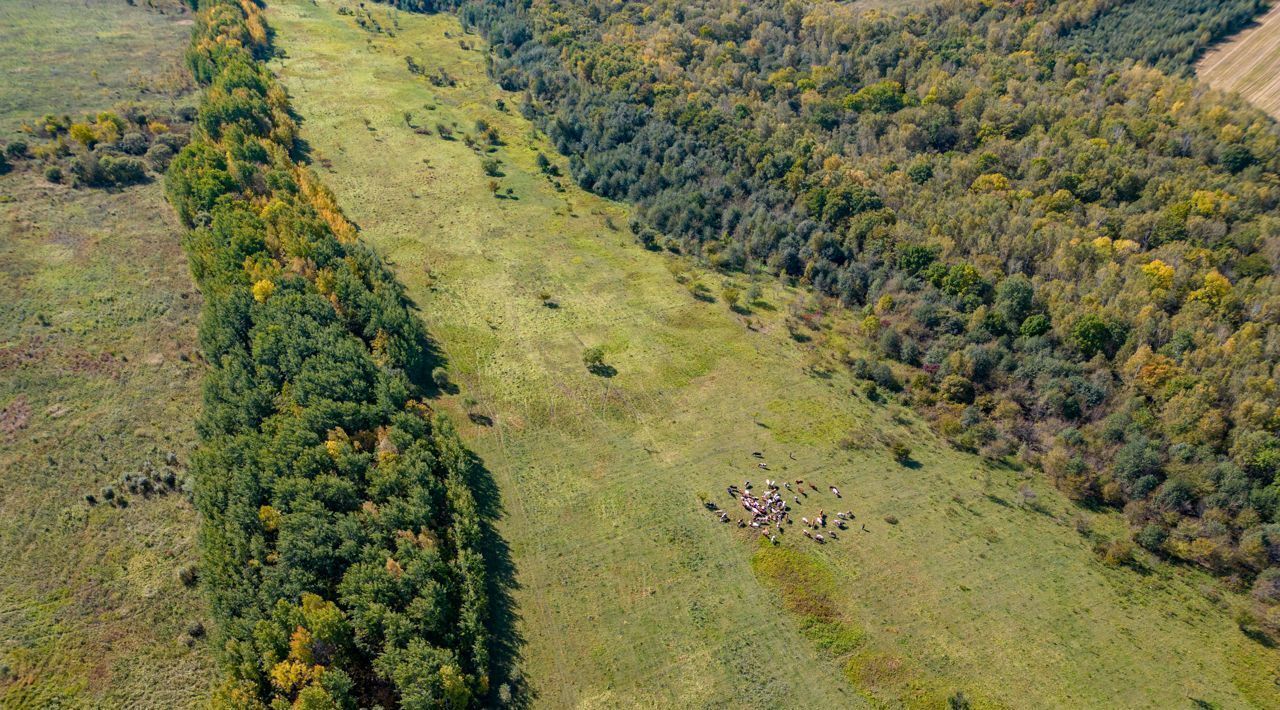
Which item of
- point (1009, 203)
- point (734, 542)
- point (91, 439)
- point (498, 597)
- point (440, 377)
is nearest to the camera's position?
point (498, 597)

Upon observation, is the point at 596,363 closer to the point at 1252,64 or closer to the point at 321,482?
the point at 321,482

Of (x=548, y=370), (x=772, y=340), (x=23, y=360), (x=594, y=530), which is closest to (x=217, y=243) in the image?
(x=23, y=360)

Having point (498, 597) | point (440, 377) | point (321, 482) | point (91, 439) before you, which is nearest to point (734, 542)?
point (498, 597)

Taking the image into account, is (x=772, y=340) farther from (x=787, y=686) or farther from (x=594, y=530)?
(x=787, y=686)

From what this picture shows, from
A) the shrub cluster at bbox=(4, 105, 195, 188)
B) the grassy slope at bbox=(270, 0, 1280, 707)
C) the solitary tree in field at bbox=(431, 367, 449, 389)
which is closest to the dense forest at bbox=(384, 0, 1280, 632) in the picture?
the grassy slope at bbox=(270, 0, 1280, 707)

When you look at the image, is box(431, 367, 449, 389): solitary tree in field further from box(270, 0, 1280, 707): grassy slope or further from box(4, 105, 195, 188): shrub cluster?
box(4, 105, 195, 188): shrub cluster

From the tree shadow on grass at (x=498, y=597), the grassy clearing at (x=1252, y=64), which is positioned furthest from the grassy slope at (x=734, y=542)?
the grassy clearing at (x=1252, y=64)

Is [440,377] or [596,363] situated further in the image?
[596,363]

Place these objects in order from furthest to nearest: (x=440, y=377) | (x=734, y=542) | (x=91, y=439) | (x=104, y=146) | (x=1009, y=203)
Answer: (x=104, y=146)
(x=1009, y=203)
(x=440, y=377)
(x=91, y=439)
(x=734, y=542)
